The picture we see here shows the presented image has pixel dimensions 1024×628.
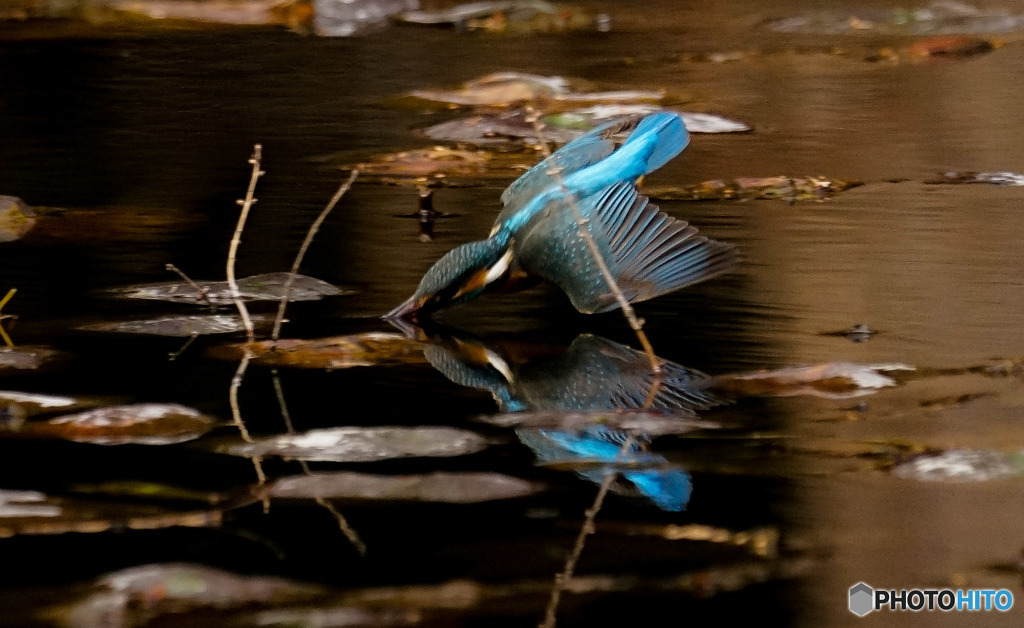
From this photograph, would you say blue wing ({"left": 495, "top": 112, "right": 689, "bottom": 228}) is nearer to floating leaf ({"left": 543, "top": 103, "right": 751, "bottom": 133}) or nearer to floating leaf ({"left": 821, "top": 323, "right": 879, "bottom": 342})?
floating leaf ({"left": 821, "top": 323, "right": 879, "bottom": 342})

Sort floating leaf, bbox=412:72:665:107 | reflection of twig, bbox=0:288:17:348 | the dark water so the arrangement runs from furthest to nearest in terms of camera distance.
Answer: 1. floating leaf, bbox=412:72:665:107
2. reflection of twig, bbox=0:288:17:348
3. the dark water

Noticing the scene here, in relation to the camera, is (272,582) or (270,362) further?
(270,362)

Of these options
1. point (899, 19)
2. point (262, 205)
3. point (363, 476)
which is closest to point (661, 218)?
point (363, 476)

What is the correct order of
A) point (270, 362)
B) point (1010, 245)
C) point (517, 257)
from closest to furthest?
point (270, 362)
point (517, 257)
point (1010, 245)

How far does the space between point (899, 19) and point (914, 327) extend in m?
5.82

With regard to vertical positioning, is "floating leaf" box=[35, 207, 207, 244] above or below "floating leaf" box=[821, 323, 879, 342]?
above

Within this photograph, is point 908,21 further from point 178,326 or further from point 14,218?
point 178,326

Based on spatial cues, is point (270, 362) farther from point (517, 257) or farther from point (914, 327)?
point (914, 327)

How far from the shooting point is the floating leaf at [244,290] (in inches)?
126

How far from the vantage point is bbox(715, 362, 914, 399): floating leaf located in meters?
2.55

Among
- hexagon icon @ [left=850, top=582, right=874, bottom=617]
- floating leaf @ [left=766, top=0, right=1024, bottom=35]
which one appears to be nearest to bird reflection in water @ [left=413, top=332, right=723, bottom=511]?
hexagon icon @ [left=850, top=582, right=874, bottom=617]

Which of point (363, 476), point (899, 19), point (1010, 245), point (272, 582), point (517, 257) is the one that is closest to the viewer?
point (272, 582)

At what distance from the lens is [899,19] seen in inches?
332

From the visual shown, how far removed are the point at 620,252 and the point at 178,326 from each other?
30.2 inches
